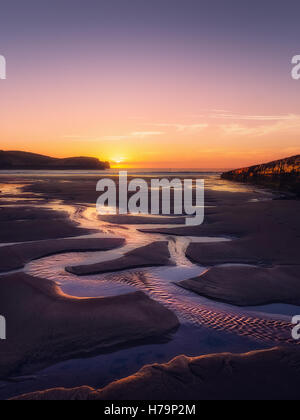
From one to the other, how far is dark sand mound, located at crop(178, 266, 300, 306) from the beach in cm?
1

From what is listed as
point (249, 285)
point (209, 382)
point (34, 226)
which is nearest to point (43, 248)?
point (34, 226)

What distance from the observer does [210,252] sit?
505 cm

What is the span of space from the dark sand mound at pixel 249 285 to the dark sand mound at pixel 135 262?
0.91m

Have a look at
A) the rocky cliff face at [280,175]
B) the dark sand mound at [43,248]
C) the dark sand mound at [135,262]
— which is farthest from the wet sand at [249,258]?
the rocky cliff face at [280,175]

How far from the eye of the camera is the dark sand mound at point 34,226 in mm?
6133

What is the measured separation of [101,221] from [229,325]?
5.88m

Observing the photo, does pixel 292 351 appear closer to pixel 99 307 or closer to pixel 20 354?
pixel 99 307

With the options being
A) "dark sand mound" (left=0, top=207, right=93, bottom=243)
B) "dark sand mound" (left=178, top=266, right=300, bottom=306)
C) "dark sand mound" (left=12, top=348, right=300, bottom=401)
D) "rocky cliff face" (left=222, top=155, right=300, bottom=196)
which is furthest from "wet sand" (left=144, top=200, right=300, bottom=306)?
"rocky cliff face" (left=222, top=155, right=300, bottom=196)

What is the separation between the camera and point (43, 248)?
5.14 metres

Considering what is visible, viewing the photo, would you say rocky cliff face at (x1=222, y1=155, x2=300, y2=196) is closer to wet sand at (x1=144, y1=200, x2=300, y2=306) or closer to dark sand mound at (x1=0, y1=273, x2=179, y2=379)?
wet sand at (x1=144, y1=200, x2=300, y2=306)

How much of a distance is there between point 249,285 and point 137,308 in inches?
63.2

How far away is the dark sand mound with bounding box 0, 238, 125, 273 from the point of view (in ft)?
14.5

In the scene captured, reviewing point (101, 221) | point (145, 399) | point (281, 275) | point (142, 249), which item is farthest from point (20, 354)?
point (101, 221)

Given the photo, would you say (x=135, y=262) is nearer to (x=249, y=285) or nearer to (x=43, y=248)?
(x=249, y=285)
